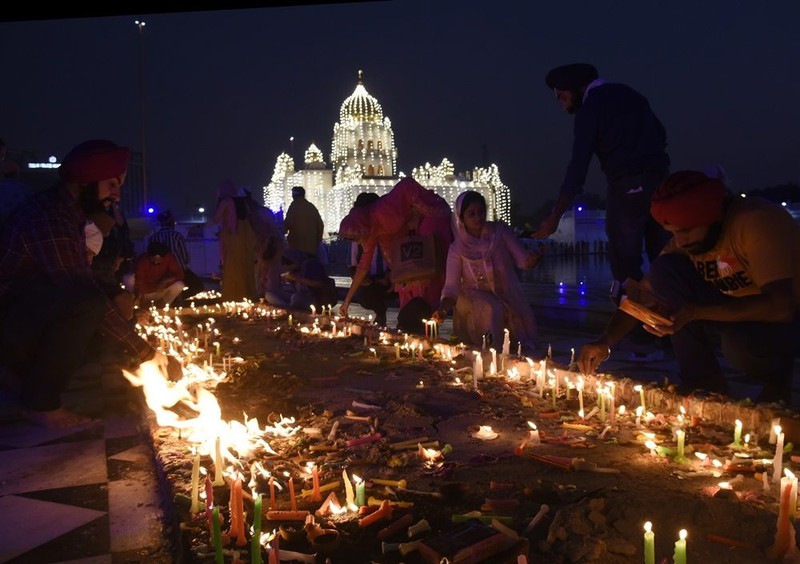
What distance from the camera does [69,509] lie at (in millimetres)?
2863

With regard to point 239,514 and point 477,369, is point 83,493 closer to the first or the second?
point 239,514

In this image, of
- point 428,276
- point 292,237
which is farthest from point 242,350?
point 292,237

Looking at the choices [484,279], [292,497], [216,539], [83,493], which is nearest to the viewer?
[216,539]

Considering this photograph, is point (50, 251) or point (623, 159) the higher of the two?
point (623, 159)

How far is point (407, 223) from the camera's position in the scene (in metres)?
7.04

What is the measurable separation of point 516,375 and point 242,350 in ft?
8.92

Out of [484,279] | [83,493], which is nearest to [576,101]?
[484,279]

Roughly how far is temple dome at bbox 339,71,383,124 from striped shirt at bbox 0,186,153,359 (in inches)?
2615

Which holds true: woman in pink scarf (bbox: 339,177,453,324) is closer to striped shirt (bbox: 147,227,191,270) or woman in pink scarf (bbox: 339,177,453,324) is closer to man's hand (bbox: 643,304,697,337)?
striped shirt (bbox: 147,227,191,270)

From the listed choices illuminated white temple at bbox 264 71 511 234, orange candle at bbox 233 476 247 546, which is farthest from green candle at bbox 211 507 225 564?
illuminated white temple at bbox 264 71 511 234

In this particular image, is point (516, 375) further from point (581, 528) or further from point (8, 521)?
point (8, 521)

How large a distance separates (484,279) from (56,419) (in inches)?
127

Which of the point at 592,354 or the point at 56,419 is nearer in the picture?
the point at 592,354

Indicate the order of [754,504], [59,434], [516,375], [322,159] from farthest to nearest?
1. [322,159]
2. [516,375]
3. [59,434]
4. [754,504]
